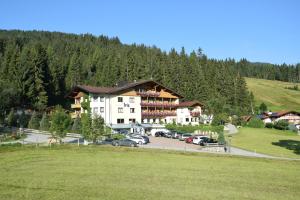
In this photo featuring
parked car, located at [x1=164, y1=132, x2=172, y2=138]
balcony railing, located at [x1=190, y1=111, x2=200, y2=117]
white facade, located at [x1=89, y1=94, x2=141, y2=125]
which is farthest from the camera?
balcony railing, located at [x1=190, y1=111, x2=200, y2=117]

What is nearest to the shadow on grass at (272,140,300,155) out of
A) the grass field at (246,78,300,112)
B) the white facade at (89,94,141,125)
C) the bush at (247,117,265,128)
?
the white facade at (89,94,141,125)

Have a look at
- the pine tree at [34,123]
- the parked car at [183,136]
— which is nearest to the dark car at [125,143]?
the parked car at [183,136]

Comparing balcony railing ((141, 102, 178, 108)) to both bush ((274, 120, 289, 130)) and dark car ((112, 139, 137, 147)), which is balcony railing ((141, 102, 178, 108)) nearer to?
bush ((274, 120, 289, 130))

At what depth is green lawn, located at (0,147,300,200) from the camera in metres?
23.0

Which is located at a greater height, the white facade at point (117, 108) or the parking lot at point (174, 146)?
the white facade at point (117, 108)

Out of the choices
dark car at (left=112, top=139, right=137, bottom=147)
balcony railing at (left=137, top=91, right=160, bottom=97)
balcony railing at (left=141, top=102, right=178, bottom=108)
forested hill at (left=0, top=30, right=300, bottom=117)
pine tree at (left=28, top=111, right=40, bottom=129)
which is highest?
forested hill at (left=0, top=30, right=300, bottom=117)

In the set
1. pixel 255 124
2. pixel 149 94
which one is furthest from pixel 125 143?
pixel 255 124

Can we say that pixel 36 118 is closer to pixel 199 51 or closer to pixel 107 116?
pixel 107 116

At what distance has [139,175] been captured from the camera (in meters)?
29.3

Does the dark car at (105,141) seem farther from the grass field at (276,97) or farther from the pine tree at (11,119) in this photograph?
the grass field at (276,97)

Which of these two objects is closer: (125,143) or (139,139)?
(125,143)

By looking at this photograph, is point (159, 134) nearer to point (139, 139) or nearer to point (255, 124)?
point (139, 139)

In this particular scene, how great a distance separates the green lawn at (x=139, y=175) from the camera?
2297 cm

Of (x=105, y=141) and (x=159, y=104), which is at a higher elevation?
(x=159, y=104)
